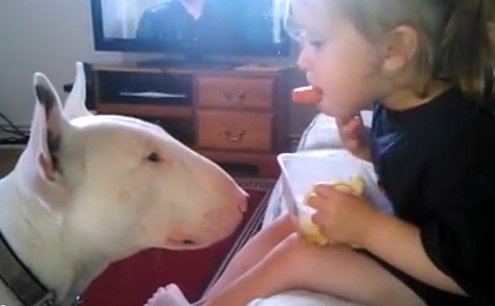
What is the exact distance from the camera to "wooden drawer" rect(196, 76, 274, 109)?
303 cm

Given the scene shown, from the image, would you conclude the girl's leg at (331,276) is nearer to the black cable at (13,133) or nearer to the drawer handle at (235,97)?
the drawer handle at (235,97)

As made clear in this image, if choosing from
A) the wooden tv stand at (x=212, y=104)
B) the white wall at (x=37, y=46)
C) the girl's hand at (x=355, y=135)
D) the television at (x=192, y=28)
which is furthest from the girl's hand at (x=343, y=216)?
the white wall at (x=37, y=46)

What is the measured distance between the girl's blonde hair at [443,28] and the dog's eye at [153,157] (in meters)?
0.32

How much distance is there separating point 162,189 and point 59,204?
14 centimetres

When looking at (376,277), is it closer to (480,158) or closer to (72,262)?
(480,158)

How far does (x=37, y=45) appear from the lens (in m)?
3.60

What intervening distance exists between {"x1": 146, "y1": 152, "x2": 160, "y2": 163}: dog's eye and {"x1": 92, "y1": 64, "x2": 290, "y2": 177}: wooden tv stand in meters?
1.97

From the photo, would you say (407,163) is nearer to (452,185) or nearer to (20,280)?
(452,185)

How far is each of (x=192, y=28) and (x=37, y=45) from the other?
84 cm

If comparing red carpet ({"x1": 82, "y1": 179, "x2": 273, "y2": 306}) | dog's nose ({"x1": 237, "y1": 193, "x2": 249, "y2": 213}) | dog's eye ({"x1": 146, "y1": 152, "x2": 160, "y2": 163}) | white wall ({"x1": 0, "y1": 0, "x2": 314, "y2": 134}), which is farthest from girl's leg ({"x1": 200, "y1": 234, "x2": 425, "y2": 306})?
white wall ({"x1": 0, "y1": 0, "x2": 314, "y2": 134})

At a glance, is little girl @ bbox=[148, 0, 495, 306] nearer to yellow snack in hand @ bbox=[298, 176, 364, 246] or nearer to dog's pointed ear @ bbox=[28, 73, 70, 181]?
yellow snack in hand @ bbox=[298, 176, 364, 246]

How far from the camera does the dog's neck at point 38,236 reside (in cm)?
98

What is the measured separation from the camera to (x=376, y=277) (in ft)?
3.22

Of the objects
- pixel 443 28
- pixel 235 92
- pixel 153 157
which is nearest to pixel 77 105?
pixel 153 157
